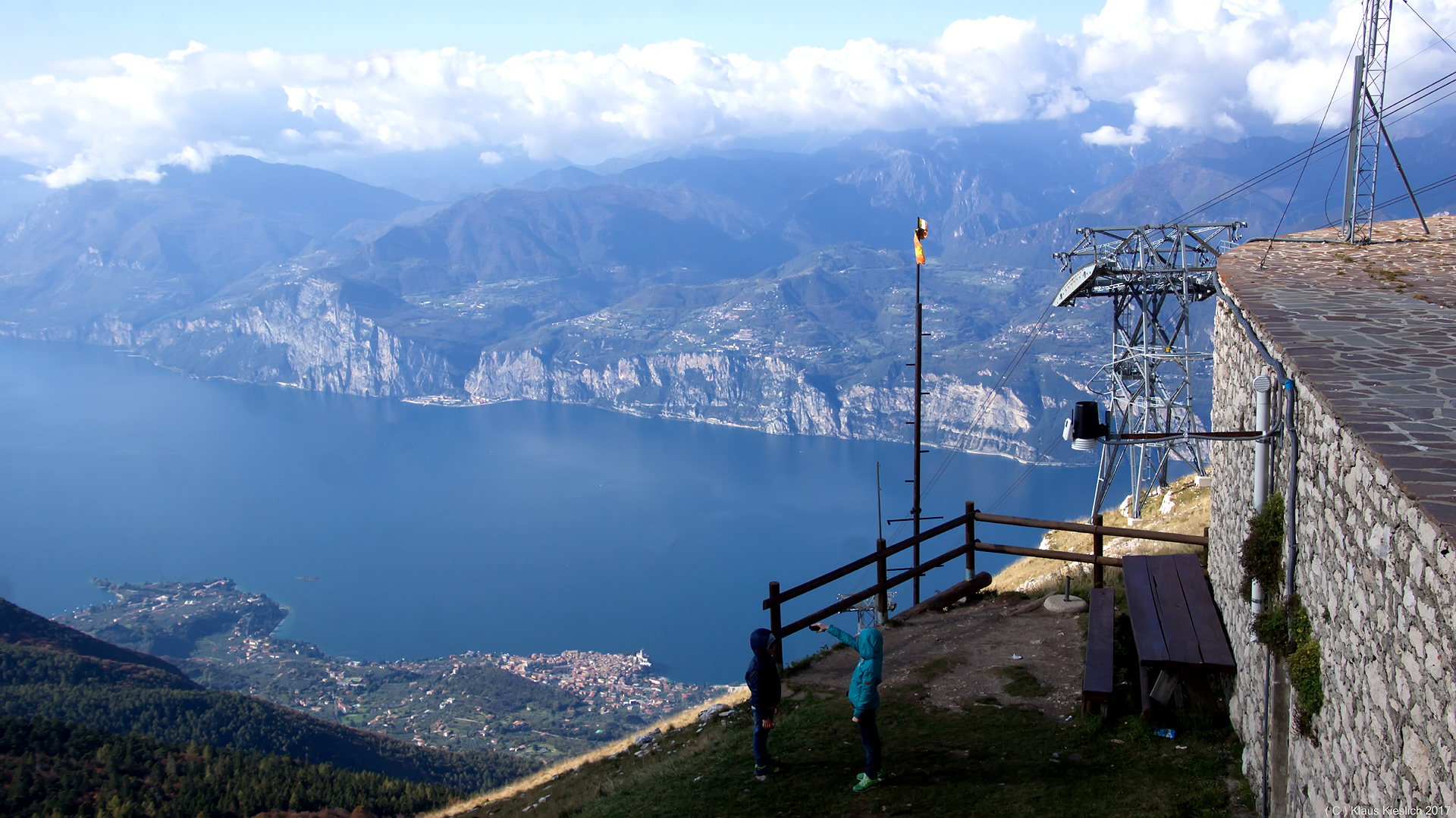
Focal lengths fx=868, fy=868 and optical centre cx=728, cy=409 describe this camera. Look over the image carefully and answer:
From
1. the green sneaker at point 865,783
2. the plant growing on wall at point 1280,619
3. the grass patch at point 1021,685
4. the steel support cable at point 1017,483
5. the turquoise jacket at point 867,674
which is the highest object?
the plant growing on wall at point 1280,619

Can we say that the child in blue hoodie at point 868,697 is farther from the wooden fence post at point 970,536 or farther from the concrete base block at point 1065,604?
the concrete base block at point 1065,604

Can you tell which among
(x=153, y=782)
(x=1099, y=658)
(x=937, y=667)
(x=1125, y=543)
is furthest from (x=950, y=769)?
(x=153, y=782)

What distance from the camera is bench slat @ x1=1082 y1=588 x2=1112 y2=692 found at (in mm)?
8422

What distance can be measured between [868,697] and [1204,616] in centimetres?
377

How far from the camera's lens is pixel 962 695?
9852 millimetres

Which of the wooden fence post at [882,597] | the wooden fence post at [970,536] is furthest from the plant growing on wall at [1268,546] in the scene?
the wooden fence post at [882,597]

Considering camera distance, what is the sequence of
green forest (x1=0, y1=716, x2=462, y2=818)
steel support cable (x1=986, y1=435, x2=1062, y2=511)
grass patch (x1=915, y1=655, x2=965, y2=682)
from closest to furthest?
grass patch (x1=915, y1=655, x2=965, y2=682) → green forest (x1=0, y1=716, x2=462, y2=818) → steel support cable (x1=986, y1=435, x2=1062, y2=511)

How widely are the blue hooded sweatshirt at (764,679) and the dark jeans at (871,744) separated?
93cm

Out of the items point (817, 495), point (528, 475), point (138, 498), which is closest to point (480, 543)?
point (528, 475)

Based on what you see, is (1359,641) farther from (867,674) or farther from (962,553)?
(962,553)

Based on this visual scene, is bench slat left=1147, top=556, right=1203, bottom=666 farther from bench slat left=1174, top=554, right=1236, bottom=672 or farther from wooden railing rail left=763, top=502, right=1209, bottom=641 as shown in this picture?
wooden railing rail left=763, top=502, right=1209, bottom=641

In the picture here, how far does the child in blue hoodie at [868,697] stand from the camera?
7.53m

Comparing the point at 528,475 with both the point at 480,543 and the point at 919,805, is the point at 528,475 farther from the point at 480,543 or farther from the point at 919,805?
the point at 919,805

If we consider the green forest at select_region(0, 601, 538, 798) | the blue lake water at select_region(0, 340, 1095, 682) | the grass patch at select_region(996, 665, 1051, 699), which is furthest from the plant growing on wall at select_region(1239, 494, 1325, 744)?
the blue lake water at select_region(0, 340, 1095, 682)
